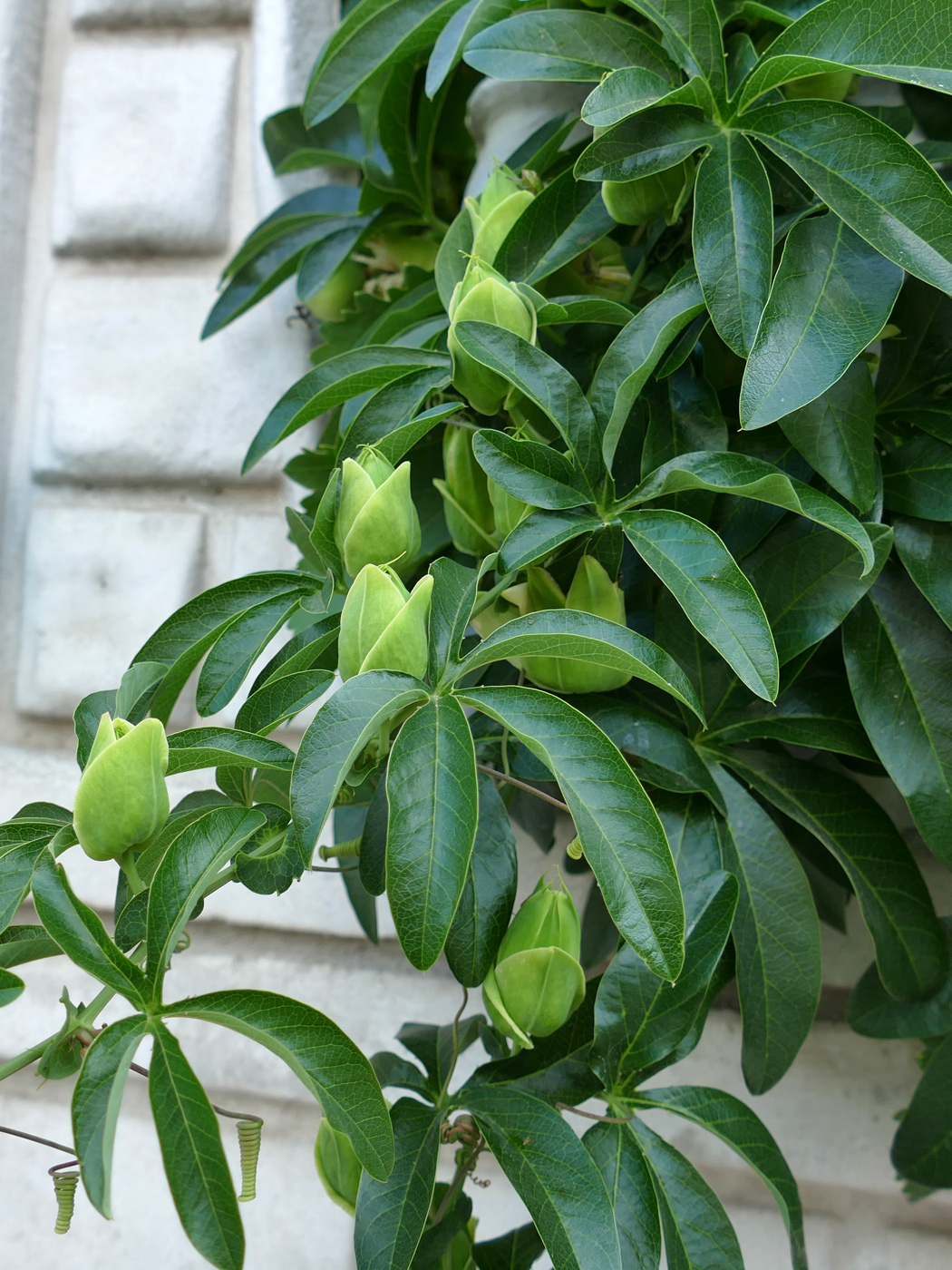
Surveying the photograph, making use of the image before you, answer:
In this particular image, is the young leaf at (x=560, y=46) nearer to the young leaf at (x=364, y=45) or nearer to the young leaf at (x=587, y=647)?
the young leaf at (x=364, y=45)

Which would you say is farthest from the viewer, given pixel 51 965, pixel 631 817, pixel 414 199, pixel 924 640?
pixel 51 965

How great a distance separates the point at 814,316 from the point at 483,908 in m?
0.25

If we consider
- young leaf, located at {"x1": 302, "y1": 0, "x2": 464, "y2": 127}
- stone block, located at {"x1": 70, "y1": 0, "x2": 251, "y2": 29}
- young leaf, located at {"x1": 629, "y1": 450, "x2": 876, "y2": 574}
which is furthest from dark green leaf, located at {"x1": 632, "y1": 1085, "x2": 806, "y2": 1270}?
stone block, located at {"x1": 70, "y1": 0, "x2": 251, "y2": 29}

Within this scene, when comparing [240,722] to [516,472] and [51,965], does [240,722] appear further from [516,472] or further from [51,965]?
[51,965]

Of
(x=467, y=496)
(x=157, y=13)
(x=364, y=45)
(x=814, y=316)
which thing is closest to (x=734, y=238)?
(x=814, y=316)

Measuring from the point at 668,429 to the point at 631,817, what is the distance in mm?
181

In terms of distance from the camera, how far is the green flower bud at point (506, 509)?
371 mm

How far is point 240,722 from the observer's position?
35cm

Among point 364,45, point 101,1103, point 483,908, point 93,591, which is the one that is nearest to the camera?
point 101,1103

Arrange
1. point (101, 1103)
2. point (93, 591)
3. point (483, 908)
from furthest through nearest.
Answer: point (93, 591) → point (483, 908) → point (101, 1103)

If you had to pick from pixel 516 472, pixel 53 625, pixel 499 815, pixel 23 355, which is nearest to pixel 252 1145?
pixel 499 815

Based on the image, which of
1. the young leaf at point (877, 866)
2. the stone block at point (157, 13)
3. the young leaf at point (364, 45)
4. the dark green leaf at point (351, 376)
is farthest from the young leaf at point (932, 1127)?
the stone block at point (157, 13)

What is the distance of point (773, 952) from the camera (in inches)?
15.3

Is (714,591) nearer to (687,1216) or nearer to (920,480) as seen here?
(920,480)
